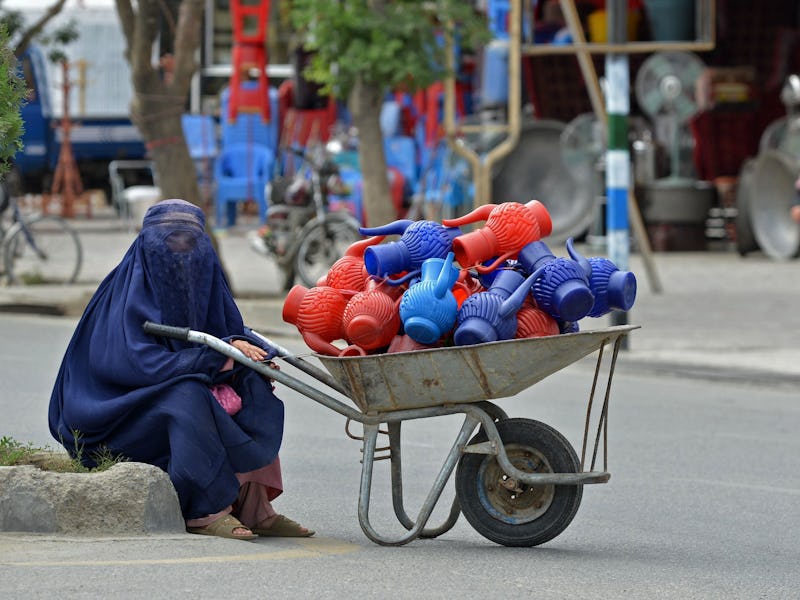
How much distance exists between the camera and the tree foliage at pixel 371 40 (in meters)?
17.8

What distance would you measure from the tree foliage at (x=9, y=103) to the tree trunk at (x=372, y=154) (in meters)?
12.3

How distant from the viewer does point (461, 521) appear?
24.9ft

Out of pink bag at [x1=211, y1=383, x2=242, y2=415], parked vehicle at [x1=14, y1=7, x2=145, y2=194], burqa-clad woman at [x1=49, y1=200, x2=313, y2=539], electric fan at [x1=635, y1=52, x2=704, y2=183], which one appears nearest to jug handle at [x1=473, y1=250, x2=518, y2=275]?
burqa-clad woman at [x1=49, y1=200, x2=313, y2=539]

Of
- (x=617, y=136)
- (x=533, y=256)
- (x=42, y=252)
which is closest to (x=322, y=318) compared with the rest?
(x=533, y=256)

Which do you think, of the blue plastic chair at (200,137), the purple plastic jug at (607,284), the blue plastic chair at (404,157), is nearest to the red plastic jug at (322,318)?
the purple plastic jug at (607,284)

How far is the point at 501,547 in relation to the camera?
6.76 metres

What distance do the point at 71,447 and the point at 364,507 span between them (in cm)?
108

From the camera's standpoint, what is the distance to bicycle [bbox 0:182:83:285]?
19.8 meters

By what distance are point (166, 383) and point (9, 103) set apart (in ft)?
3.99

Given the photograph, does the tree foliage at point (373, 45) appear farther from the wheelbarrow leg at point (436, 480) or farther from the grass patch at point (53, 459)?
the wheelbarrow leg at point (436, 480)

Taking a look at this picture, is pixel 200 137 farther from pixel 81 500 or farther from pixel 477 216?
pixel 81 500

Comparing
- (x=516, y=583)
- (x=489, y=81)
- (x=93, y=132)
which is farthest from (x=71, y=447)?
(x=93, y=132)

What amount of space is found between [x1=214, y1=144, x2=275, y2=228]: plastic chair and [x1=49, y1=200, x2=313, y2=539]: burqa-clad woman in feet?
75.1

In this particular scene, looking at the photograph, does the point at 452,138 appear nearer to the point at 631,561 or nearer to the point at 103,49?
the point at 631,561
